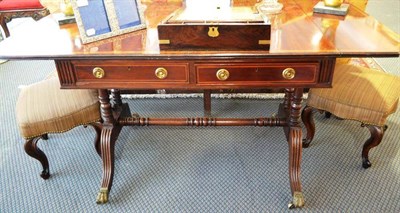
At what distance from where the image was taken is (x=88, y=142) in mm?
2012

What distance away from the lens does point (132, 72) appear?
1.24 metres

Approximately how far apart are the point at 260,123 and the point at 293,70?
54 cm

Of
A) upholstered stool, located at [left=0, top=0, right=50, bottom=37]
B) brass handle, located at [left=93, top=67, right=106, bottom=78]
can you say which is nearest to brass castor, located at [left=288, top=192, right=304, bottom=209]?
brass handle, located at [left=93, top=67, right=106, bottom=78]

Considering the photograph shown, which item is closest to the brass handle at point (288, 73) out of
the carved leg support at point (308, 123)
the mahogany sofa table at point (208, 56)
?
the mahogany sofa table at point (208, 56)

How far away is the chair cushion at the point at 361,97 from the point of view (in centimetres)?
153

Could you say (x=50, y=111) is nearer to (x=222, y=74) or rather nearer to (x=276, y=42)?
(x=222, y=74)

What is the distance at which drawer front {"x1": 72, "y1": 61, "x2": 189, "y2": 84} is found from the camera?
4.00 ft

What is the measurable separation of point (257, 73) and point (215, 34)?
22 centimetres

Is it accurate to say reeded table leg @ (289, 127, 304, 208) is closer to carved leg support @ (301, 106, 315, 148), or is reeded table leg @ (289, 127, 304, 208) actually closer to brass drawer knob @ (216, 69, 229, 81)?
carved leg support @ (301, 106, 315, 148)

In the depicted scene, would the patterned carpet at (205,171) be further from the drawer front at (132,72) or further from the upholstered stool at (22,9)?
the upholstered stool at (22,9)

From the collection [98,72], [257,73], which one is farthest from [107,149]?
[257,73]

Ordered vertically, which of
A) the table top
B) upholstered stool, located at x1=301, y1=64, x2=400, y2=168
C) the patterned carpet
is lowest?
the patterned carpet

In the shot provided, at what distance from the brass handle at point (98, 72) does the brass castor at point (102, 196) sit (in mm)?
624

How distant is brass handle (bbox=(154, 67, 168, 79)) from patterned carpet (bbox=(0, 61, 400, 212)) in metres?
→ 0.67
